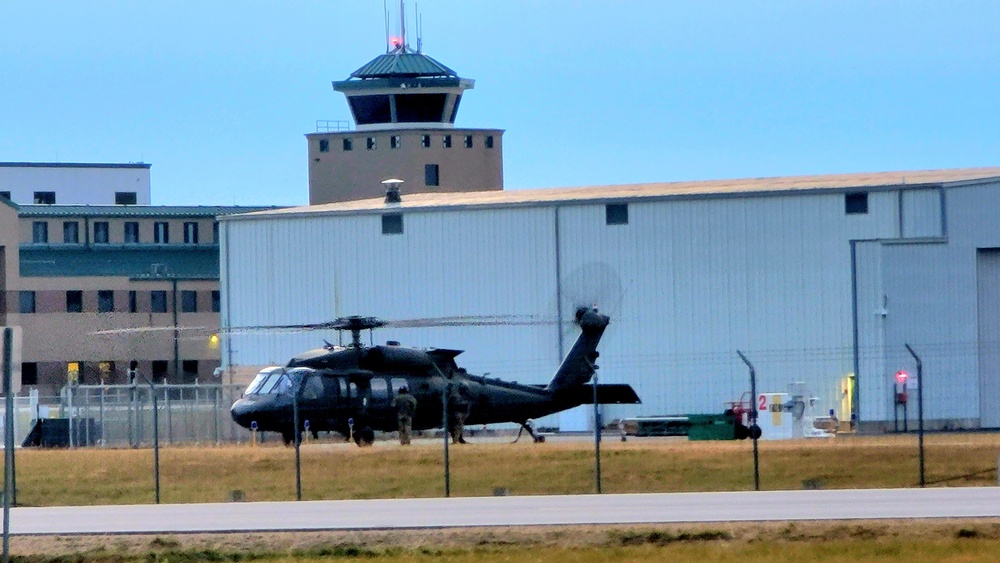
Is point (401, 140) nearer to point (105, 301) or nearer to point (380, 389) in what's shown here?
point (105, 301)

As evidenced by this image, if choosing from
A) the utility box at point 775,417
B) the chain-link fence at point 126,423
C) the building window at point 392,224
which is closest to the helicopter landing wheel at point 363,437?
the chain-link fence at point 126,423

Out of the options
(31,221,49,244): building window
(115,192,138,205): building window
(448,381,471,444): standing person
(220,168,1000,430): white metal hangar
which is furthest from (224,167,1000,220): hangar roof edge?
(115,192,138,205): building window

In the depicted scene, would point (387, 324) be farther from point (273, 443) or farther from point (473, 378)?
point (273, 443)

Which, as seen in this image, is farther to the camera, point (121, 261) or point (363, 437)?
point (121, 261)

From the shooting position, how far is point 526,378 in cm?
6091

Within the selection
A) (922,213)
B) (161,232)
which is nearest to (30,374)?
(161,232)

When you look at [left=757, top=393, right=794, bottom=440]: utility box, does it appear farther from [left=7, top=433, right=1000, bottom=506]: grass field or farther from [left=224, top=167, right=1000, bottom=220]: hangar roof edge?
A: [left=7, top=433, right=1000, bottom=506]: grass field

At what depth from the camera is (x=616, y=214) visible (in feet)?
198

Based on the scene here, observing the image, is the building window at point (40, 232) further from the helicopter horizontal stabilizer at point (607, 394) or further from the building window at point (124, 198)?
the helicopter horizontal stabilizer at point (607, 394)

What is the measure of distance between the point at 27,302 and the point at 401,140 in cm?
2932

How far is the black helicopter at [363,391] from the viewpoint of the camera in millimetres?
42906

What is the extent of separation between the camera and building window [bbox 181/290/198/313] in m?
100

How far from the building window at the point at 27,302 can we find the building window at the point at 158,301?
612 cm

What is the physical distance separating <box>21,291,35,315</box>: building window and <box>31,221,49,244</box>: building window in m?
9.07
